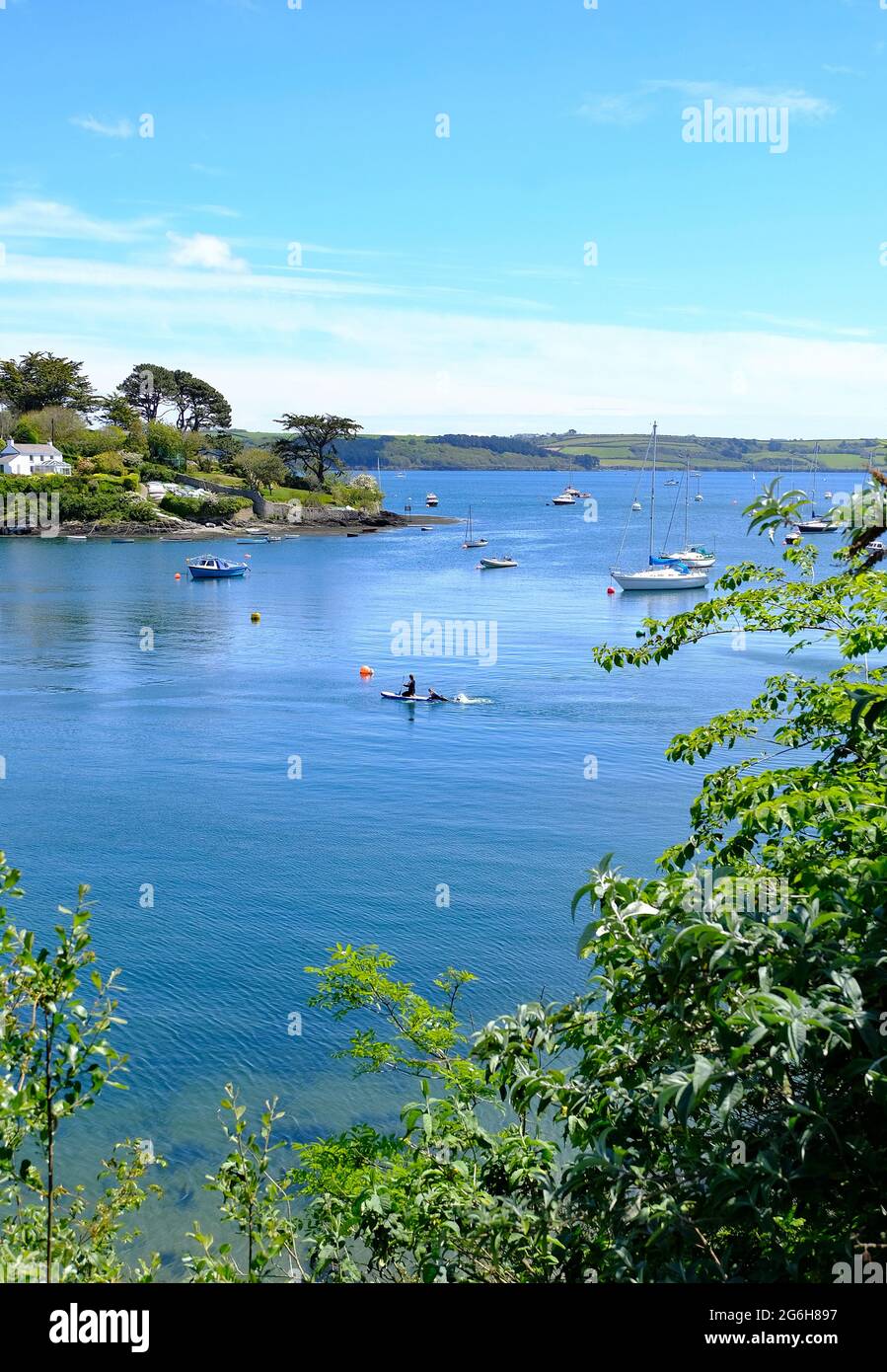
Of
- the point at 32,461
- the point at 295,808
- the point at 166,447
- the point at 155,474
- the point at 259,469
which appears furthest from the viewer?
the point at 259,469

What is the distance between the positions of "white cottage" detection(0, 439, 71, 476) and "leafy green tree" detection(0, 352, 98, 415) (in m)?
16.3

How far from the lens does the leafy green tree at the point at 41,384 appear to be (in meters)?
145

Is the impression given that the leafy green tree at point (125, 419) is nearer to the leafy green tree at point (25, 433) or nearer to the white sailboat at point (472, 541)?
the leafy green tree at point (25, 433)

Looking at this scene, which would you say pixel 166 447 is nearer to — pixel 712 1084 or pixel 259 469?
pixel 259 469

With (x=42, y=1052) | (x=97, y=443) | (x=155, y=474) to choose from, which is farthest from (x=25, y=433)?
(x=42, y=1052)

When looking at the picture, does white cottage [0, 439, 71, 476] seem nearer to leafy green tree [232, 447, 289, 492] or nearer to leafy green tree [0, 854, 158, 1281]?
leafy green tree [232, 447, 289, 492]

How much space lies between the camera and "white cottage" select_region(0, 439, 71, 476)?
130875 mm

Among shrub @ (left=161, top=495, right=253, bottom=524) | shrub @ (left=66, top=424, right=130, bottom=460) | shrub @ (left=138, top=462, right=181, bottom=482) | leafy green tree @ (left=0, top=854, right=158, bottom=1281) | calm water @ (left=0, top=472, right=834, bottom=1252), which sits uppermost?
shrub @ (left=66, top=424, right=130, bottom=460)

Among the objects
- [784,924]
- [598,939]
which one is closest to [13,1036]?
[598,939]

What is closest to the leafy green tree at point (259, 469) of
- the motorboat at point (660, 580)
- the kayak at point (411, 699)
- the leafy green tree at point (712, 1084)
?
the motorboat at point (660, 580)

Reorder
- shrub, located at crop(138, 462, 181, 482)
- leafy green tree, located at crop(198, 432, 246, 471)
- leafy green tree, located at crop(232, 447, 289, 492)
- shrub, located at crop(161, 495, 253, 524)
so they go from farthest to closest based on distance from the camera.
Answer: leafy green tree, located at crop(198, 432, 246, 471) → leafy green tree, located at crop(232, 447, 289, 492) → shrub, located at crop(138, 462, 181, 482) → shrub, located at crop(161, 495, 253, 524)

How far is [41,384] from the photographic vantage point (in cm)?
14512

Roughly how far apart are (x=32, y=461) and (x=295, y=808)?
111 m

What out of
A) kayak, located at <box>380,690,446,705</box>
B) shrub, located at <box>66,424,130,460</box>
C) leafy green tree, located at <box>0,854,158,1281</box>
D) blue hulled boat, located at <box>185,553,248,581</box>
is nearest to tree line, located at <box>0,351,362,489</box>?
shrub, located at <box>66,424,130,460</box>
